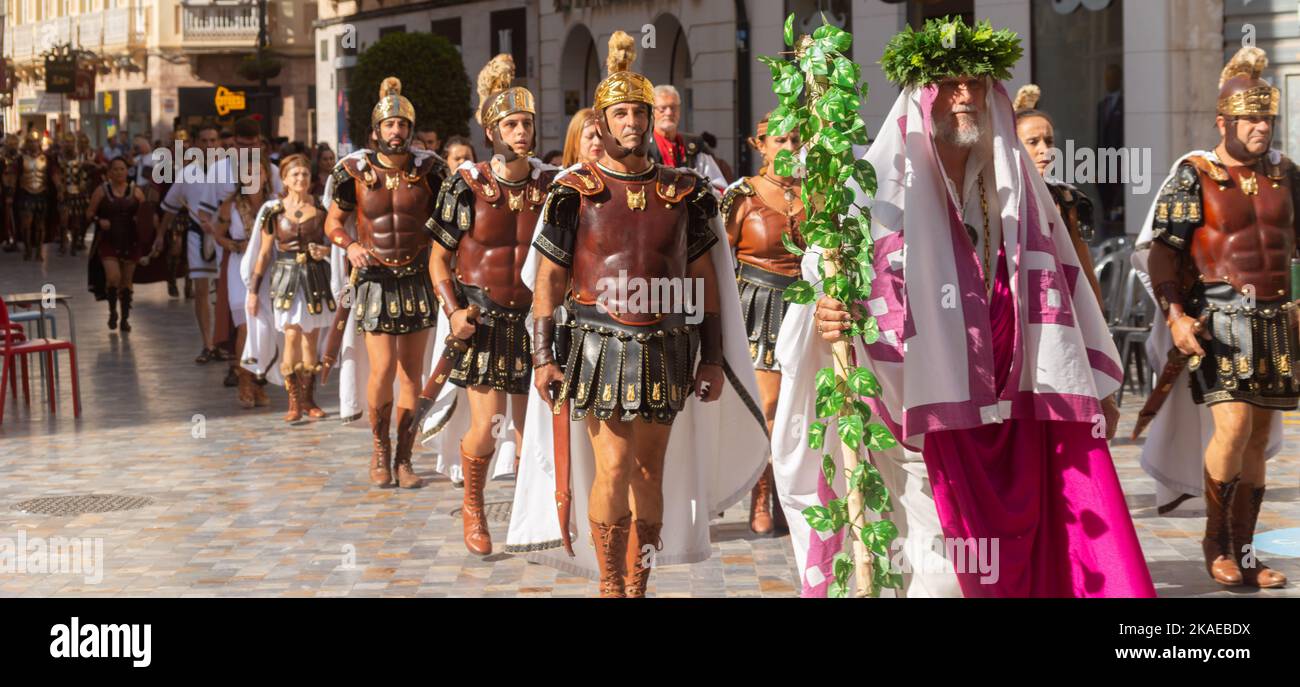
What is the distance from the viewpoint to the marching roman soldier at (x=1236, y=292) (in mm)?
8352

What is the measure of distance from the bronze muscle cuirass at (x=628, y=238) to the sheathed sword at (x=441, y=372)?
198cm

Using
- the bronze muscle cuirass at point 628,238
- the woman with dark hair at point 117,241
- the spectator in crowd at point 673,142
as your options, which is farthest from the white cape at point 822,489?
the woman with dark hair at point 117,241

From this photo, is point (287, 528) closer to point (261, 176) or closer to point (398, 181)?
point (398, 181)

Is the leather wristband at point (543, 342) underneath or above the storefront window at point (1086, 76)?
underneath

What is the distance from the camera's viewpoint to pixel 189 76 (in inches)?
2576

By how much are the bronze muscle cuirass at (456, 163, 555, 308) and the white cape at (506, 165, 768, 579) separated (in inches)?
37.1

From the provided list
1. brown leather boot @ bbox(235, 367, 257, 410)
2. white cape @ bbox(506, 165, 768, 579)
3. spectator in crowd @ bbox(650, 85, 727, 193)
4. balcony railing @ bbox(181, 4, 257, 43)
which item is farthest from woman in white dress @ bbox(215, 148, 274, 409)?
balcony railing @ bbox(181, 4, 257, 43)

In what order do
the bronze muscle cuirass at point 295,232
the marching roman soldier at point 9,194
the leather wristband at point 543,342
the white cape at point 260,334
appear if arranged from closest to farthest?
the leather wristband at point 543,342 → the bronze muscle cuirass at point 295,232 → the white cape at point 260,334 → the marching roman soldier at point 9,194

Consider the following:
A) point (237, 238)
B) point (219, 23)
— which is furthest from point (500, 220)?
point (219, 23)

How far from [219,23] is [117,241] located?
44.3 m

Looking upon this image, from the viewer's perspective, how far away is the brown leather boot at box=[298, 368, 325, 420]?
47.9ft

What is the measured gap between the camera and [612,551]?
7711mm

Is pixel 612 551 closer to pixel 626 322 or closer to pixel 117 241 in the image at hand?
pixel 626 322

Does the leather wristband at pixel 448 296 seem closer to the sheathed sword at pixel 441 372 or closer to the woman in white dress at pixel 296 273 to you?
the sheathed sword at pixel 441 372
